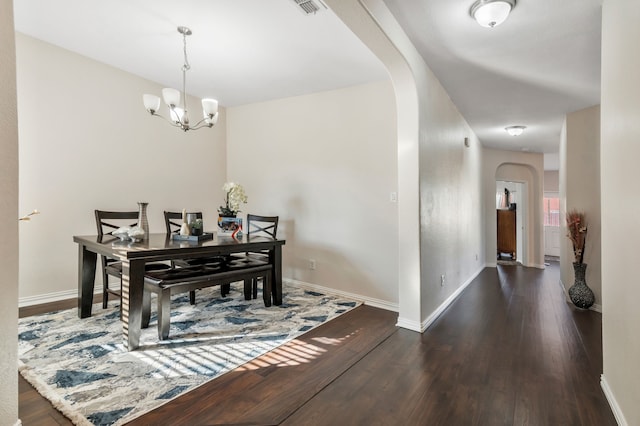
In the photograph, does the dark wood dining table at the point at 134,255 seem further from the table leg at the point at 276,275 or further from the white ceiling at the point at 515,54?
the white ceiling at the point at 515,54

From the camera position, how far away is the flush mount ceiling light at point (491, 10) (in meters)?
1.93

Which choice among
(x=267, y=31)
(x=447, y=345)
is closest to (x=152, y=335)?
(x=447, y=345)

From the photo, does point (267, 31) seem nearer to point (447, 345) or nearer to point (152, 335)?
point (152, 335)

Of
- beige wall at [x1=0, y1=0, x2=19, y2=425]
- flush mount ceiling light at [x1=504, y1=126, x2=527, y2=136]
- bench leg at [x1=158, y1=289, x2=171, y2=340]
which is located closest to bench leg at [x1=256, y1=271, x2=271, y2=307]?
bench leg at [x1=158, y1=289, x2=171, y2=340]

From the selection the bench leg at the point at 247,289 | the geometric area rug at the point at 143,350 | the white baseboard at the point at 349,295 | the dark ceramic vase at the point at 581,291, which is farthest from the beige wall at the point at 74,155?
the dark ceramic vase at the point at 581,291

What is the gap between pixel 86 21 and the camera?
108 inches

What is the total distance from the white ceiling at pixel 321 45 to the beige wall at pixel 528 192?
2454mm

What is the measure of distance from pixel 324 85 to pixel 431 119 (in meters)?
1.49

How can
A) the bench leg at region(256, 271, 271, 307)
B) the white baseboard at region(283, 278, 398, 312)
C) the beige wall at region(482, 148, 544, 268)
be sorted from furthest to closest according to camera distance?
the beige wall at region(482, 148, 544, 268)
the white baseboard at region(283, 278, 398, 312)
the bench leg at region(256, 271, 271, 307)

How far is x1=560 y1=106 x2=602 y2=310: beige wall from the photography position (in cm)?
369

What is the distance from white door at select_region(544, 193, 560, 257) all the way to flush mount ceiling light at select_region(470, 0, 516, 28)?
827 cm

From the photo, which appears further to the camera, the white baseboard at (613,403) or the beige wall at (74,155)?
the beige wall at (74,155)

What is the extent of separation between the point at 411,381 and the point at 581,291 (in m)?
2.96

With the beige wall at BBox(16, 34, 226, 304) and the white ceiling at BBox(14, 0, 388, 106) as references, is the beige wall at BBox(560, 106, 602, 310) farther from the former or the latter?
the beige wall at BBox(16, 34, 226, 304)
